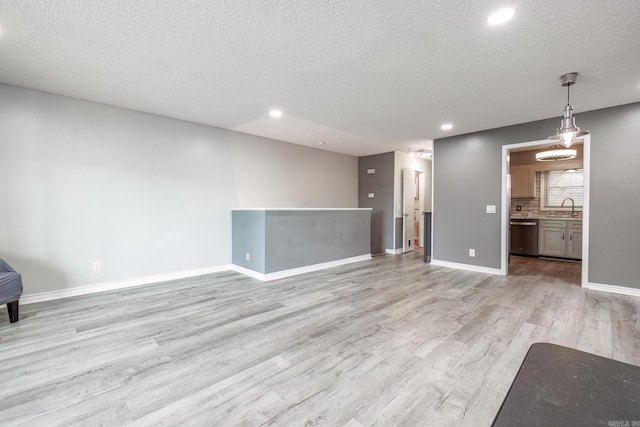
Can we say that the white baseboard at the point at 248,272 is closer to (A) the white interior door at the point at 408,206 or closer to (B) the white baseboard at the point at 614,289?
(A) the white interior door at the point at 408,206

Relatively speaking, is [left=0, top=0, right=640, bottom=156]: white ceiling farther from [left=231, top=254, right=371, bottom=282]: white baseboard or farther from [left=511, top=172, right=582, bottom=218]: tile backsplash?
[left=511, top=172, right=582, bottom=218]: tile backsplash

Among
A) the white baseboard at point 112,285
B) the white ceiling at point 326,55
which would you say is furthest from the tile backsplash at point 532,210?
the white baseboard at point 112,285

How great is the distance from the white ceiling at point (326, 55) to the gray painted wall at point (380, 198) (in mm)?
2839

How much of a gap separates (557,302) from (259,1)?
4.40 metres

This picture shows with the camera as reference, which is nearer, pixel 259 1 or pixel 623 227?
pixel 259 1

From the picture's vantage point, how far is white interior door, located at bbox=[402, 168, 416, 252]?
696 cm

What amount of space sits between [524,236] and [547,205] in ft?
3.23

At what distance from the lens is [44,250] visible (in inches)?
133

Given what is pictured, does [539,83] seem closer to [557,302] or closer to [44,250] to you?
[557,302]

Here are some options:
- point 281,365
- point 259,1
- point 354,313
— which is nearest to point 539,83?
point 259,1

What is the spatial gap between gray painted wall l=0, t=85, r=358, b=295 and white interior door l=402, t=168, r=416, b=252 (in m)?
3.55

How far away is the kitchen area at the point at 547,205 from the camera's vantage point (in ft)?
19.3

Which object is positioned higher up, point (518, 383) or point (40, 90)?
point (40, 90)

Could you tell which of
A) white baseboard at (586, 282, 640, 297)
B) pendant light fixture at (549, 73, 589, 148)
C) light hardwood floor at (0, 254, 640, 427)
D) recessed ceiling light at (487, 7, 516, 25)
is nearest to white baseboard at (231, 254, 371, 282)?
light hardwood floor at (0, 254, 640, 427)
